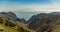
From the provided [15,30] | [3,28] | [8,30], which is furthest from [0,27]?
[15,30]

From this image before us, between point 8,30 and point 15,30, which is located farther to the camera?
point 15,30

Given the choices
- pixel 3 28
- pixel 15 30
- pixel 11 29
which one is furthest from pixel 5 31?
pixel 15 30

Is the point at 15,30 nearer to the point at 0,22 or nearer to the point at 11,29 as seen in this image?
the point at 11,29

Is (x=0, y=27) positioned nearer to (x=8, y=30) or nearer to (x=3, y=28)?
(x=3, y=28)

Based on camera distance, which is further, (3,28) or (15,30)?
(15,30)

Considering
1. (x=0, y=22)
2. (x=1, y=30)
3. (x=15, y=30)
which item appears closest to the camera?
(x=1, y=30)

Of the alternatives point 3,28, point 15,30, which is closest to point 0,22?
point 3,28

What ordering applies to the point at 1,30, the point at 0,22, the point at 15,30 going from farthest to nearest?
1. the point at 15,30
2. the point at 0,22
3. the point at 1,30

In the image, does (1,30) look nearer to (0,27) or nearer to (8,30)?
(0,27)
